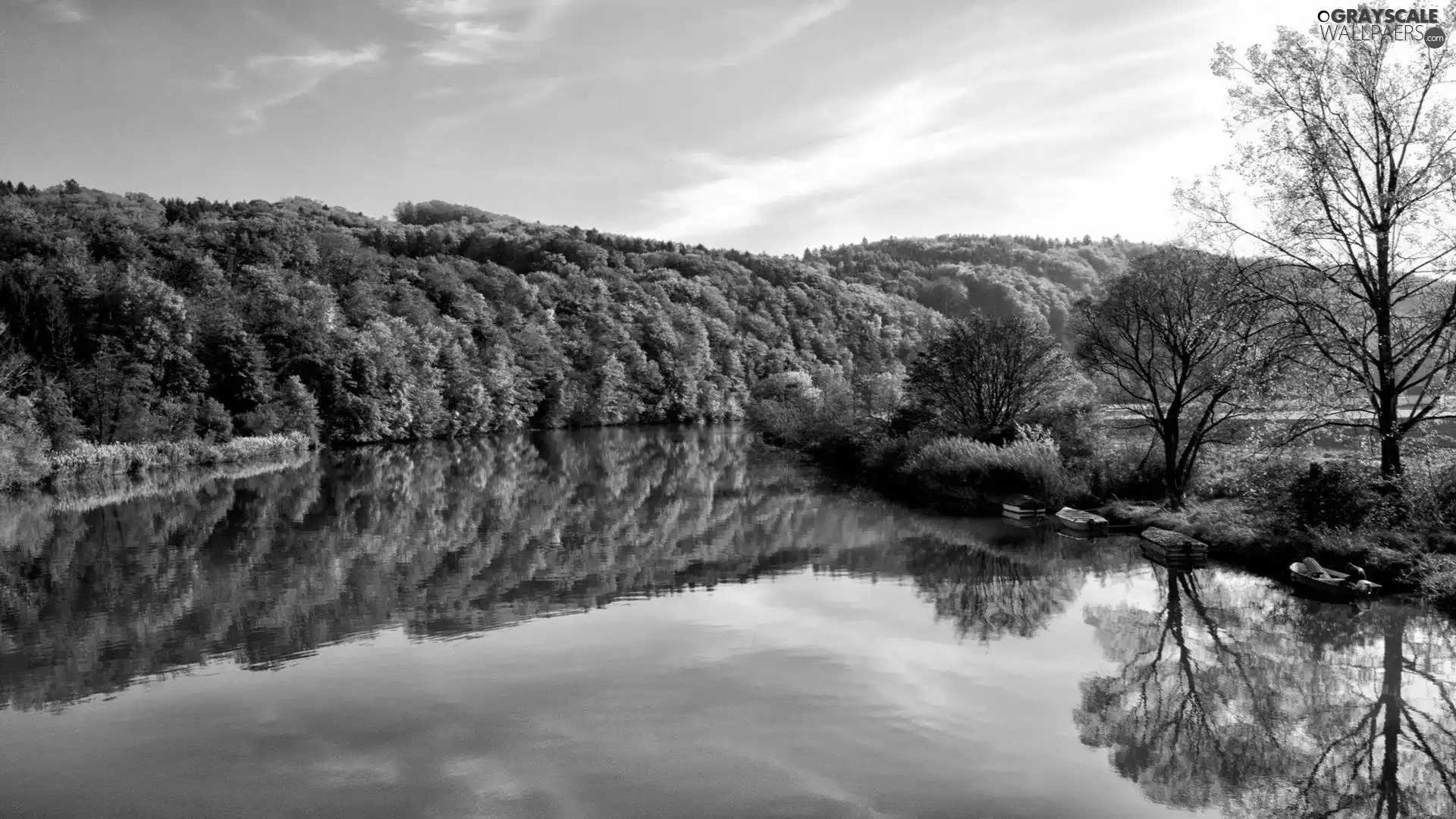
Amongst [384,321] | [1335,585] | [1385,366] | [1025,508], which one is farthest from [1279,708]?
[384,321]

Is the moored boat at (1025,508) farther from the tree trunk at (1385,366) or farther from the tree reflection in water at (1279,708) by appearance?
the tree reflection in water at (1279,708)

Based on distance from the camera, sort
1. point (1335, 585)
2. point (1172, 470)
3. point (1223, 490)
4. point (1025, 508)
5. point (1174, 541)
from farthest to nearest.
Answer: point (1025, 508) → point (1172, 470) → point (1223, 490) → point (1174, 541) → point (1335, 585)

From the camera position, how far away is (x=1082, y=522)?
2158 centimetres

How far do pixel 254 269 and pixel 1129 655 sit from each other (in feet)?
178

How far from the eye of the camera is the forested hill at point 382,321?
42.2 metres

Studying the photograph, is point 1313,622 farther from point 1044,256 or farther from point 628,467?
point 1044,256

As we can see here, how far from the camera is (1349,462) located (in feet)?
55.4

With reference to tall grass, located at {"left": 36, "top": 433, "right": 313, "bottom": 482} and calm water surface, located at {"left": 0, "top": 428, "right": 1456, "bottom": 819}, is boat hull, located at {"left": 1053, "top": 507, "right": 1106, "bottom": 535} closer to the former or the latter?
calm water surface, located at {"left": 0, "top": 428, "right": 1456, "bottom": 819}

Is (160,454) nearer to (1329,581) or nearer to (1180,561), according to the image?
(1180,561)

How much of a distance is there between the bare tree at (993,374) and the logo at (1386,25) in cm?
1621

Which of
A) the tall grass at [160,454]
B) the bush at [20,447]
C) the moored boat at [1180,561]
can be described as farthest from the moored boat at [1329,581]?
the tall grass at [160,454]

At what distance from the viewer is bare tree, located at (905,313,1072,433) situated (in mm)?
31828

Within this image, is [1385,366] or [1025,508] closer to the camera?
[1385,366]

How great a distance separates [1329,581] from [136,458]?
128ft
